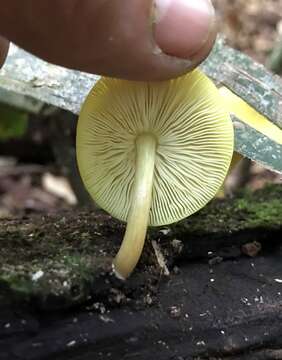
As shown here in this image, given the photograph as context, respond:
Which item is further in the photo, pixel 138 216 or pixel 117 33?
pixel 138 216

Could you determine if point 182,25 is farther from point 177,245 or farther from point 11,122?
point 11,122

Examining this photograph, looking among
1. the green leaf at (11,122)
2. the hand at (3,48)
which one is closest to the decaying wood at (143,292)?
the hand at (3,48)

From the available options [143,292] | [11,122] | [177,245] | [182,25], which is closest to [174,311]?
[143,292]

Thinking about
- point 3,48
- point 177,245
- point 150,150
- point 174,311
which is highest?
point 3,48

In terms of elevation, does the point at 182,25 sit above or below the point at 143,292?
above

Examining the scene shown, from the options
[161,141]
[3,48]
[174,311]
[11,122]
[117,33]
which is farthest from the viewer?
[11,122]

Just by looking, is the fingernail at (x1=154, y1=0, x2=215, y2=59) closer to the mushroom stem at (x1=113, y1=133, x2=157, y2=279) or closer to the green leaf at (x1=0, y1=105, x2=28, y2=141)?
the mushroom stem at (x1=113, y1=133, x2=157, y2=279)

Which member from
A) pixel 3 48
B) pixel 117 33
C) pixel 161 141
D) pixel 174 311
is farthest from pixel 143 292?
pixel 3 48

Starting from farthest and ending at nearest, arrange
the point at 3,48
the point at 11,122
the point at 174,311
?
the point at 11,122
the point at 3,48
the point at 174,311
